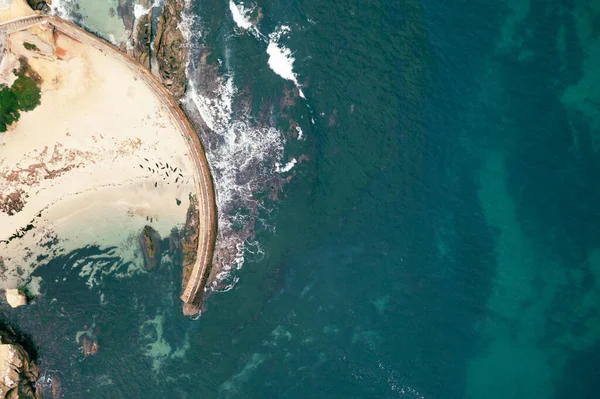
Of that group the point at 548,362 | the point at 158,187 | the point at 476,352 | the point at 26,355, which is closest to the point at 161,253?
the point at 158,187

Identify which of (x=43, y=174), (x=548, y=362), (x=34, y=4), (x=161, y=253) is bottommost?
(x=548, y=362)

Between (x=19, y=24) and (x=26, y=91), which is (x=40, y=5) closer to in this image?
(x=19, y=24)

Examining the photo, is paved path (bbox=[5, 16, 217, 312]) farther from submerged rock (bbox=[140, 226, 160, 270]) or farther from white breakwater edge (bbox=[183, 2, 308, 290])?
submerged rock (bbox=[140, 226, 160, 270])

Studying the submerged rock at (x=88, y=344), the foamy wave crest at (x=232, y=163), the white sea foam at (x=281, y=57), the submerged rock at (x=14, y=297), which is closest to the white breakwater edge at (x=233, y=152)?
the foamy wave crest at (x=232, y=163)

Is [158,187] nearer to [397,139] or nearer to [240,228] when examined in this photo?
[240,228]

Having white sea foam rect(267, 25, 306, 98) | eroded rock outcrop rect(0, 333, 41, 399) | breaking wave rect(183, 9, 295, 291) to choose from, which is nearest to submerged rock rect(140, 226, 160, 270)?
breaking wave rect(183, 9, 295, 291)

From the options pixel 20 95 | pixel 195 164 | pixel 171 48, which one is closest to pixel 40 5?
pixel 20 95
